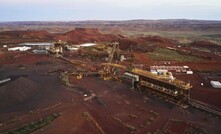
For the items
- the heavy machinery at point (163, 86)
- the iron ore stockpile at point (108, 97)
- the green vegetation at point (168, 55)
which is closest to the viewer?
the iron ore stockpile at point (108, 97)

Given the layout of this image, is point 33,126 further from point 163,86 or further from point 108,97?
point 163,86

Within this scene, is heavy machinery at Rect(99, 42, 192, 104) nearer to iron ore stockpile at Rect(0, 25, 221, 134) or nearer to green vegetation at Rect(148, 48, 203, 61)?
iron ore stockpile at Rect(0, 25, 221, 134)

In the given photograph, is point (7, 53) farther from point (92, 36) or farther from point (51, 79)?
point (92, 36)

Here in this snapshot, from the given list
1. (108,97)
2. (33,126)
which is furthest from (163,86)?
(33,126)

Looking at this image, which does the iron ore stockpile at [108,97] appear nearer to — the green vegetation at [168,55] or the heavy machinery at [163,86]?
the heavy machinery at [163,86]

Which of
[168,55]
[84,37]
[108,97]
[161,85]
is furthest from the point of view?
[84,37]

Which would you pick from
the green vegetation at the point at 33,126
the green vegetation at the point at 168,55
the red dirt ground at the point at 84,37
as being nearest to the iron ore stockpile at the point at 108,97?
the green vegetation at the point at 33,126

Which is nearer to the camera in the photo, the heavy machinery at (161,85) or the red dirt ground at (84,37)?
the heavy machinery at (161,85)

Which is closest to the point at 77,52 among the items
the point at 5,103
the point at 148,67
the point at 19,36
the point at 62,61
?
the point at 62,61
